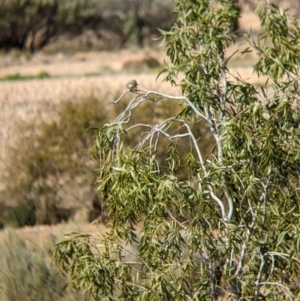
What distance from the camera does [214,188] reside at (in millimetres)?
6535

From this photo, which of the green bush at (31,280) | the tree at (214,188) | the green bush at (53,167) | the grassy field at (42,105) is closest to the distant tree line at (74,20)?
the grassy field at (42,105)

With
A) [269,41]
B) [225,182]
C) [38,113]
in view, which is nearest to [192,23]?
[269,41]

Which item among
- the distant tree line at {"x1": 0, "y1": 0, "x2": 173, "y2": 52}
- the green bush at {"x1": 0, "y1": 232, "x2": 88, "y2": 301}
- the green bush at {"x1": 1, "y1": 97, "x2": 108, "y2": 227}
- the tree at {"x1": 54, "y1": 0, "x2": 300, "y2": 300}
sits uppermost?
the tree at {"x1": 54, "y1": 0, "x2": 300, "y2": 300}

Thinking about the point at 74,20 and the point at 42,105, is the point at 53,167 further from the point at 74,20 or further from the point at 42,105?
the point at 74,20

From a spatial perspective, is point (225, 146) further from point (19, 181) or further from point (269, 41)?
point (19, 181)

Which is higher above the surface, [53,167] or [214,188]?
[214,188]

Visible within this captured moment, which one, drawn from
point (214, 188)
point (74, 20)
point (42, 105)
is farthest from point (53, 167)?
point (74, 20)

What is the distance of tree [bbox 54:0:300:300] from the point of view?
627 cm

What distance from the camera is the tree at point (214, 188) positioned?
627 cm

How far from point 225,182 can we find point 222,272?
0.74 metres

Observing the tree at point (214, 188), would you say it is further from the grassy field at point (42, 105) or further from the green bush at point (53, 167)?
the green bush at point (53, 167)

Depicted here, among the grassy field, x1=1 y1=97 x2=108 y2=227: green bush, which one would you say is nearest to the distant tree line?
the grassy field

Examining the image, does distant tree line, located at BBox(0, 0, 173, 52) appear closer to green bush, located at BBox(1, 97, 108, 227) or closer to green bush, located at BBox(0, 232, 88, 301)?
green bush, located at BBox(1, 97, 108, 227)

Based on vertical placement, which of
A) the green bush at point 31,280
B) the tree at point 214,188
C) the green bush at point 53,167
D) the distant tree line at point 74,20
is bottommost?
the distant tree line at point 74,20
